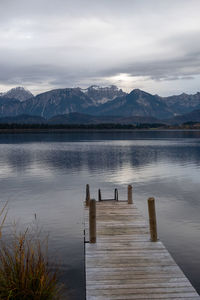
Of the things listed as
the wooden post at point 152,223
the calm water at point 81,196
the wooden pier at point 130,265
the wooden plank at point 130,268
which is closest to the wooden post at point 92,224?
the wooden pier at point 130,265

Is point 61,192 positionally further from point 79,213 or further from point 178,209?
point 178,209

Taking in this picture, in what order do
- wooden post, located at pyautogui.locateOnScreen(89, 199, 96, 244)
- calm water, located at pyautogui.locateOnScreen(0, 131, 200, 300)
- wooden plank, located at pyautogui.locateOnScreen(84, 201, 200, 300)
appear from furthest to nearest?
calm water, located at pyautogui.locateOnScreen(0, 131, 200, 300) → wooden post, located at pyautogui.locateOnScreen(89, 199, 96, 244) → wooden plank, located at pyautogui.locateOnScreen(84, 201, 200, 300)

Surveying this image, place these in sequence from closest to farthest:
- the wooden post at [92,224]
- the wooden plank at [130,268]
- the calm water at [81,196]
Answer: the wooden plank at [130,268] < the wooden post at [92,224] < the calm water at [81,196]

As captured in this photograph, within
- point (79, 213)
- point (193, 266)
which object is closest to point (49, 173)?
point (79, 213)

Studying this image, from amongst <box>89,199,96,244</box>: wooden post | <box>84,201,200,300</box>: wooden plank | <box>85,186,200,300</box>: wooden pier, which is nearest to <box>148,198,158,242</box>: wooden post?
<box>85,186,200,300</box>: wooden pier

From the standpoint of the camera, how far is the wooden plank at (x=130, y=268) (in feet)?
39.4

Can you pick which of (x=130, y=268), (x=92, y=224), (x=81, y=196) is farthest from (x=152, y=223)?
(x=81, y=196)

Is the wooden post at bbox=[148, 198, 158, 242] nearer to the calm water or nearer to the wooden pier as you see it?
the wooden pier

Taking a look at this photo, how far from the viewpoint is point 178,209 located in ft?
102

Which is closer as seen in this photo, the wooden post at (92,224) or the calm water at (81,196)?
the wooden post at (92,224)

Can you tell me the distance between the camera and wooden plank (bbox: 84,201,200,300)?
12000 millimetres

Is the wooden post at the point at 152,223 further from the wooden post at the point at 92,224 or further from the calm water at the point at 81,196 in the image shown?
the wooden post at the point at 92,224

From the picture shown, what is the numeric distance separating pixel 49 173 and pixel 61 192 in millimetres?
17126

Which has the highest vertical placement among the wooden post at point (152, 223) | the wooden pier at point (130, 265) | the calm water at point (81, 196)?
the wooden post at point (152, 223)
